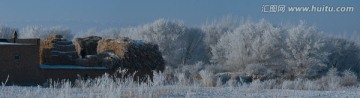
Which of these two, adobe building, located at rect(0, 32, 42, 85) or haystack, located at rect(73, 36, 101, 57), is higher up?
haystack, located at rect(73, 36, 101, 57)

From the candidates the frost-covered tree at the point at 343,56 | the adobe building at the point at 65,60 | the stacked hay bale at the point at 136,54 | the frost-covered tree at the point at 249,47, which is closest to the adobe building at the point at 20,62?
the adobe building at the point at 65,60

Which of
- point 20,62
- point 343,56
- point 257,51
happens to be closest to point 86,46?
point 20,62

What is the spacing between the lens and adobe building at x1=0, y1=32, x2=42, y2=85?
30594 mm

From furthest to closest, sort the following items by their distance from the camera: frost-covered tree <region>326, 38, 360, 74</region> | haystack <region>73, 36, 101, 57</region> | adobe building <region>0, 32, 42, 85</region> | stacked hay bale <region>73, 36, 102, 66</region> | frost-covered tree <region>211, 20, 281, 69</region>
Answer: frost-covered tree <region>326, 38, 360, 74</region>
frost-covered tree <region>211, 20, 281, 69</region>
haystack <region>73, 36, 101, 57</region>
stacked hay bale <region>73, 36, 102, 66</region>
adobe building <region>0, 32, 42, 85</region>

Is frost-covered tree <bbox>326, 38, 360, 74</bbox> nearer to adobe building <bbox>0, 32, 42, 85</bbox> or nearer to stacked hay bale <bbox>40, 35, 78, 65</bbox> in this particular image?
stacked hay bale <bbox>40, 35, 78, 65</bbox>

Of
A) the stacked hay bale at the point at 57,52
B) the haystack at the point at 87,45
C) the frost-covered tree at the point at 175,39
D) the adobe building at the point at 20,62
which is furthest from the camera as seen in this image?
the frost-covered tree at the point at 175,39

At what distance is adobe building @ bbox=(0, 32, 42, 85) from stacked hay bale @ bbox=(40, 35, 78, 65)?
399cm

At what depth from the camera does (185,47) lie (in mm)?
67125

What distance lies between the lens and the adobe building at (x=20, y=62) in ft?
100

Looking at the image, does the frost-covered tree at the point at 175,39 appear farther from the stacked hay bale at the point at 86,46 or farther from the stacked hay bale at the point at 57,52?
the stacked hay bale at the point at 57,52

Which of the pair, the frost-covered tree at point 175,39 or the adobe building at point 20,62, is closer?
the adobe building at point 20,62

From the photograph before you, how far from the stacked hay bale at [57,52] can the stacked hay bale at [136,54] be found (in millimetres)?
2694

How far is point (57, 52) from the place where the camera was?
36750 millimetres

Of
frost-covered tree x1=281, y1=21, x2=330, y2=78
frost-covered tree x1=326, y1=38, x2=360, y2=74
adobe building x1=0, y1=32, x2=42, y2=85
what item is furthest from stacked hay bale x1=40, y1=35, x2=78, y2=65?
frost-covered tree x1=326, y1=38, x2=360, y2=74
